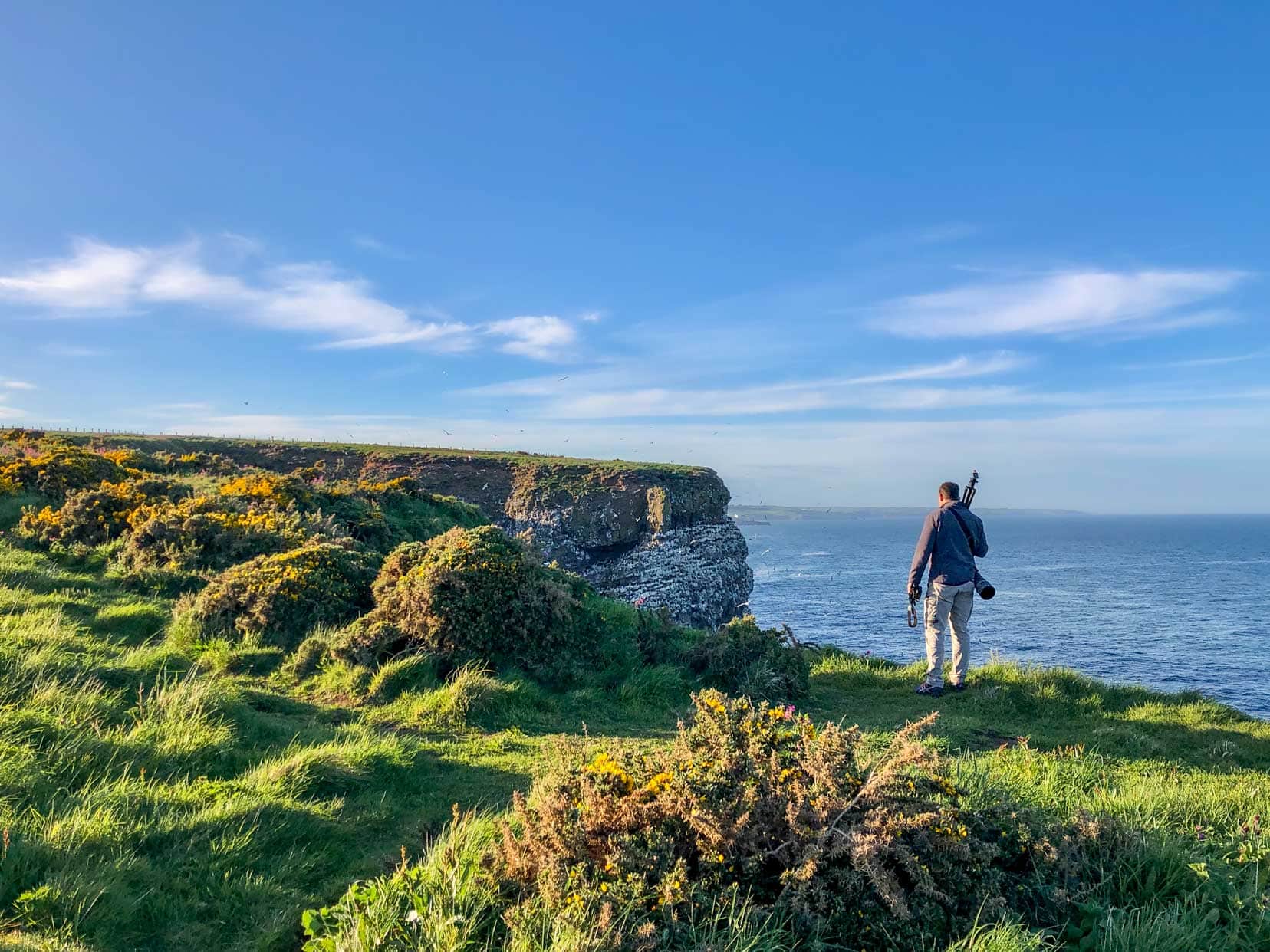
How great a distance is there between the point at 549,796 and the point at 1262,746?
27.3 feet

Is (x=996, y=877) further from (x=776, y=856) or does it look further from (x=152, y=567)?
(x=152, y=567)

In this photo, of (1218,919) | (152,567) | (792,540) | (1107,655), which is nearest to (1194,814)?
(1218,919)

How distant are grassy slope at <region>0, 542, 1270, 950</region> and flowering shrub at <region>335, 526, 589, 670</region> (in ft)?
2.66

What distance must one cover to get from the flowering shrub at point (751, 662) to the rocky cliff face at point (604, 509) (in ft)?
117

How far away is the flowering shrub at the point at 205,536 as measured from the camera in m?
12.6

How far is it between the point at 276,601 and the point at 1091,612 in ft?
199

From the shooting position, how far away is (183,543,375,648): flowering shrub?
1002 cm

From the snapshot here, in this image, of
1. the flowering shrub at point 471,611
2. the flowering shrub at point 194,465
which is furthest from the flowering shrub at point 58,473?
the flowering shrub at point 471,611

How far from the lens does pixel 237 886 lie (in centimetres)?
403

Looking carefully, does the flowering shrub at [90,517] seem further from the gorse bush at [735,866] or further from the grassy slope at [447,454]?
the grassy slope at [447,454]

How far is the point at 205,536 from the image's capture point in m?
13.3

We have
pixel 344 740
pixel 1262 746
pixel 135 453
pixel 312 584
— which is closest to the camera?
pixel 344 740

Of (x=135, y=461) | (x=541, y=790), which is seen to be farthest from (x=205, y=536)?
(x=135, y=461)

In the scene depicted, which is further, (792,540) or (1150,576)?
(792,540)
